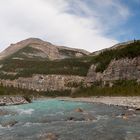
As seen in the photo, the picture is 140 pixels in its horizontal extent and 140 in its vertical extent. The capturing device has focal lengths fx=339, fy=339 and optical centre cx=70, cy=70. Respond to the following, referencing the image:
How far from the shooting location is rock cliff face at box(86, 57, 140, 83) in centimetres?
14320

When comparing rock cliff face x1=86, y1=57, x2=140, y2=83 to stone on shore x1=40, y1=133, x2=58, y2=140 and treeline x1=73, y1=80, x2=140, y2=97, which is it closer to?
treeline x1=73, y1=80, x2=140, y2=97

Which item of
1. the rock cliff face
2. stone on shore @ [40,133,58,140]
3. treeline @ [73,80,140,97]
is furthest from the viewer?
the rock cliff face

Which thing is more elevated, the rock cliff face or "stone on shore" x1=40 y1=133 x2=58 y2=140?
the rock cliff face

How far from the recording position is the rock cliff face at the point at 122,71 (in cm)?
14320

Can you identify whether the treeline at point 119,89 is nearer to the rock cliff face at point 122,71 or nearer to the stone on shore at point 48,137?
the rock cliff face at point 122,71

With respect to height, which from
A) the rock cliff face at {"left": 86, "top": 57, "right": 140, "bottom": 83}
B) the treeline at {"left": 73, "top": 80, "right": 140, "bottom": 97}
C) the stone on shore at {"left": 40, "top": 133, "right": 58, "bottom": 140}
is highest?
the rock cliff face at {"left": 86, "top": 57, "right": 140, "bottom": 83}

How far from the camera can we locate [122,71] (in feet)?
509

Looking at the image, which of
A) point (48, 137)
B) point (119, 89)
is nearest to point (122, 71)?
point (119, 89)

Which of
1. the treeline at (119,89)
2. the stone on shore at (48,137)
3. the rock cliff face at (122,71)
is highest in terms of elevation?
the rock cliff face at (122,71)

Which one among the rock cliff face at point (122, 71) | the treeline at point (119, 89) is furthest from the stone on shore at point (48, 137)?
the rock cliff face at point (122, 71)

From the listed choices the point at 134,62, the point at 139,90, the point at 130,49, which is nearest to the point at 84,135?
the point at 139,90

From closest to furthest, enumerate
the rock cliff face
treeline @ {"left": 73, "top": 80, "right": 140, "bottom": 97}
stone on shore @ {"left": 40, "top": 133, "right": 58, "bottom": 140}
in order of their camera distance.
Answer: stone on shore @ {"left": 40, "top": 133, "right": 58, "bottom": 140}
treeline @ {"left": 73, "top": 80, "right": 140, "bottom": 97}
the rock cliff face

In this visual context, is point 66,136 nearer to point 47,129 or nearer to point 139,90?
point 47,129

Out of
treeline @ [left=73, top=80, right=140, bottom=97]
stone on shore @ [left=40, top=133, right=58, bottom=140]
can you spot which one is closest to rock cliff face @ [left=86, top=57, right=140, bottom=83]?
treeline @ [left=73, top=80, right=140, bottom=97]
